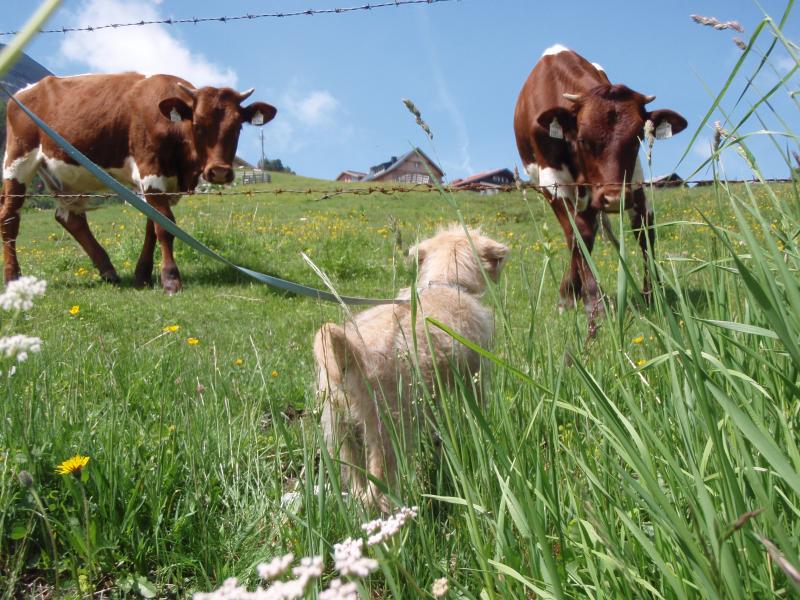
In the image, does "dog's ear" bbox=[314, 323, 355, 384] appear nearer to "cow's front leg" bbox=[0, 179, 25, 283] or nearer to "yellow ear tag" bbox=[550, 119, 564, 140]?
"yellow ear tag" bbox=[550, 119, 564, 140]

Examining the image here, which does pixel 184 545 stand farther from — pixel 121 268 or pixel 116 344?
pixel 121 268

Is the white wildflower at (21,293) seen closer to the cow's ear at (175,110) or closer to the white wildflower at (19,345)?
the white wildflower at (19,345)

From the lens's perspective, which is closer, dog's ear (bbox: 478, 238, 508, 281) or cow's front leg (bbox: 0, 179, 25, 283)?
dog's ear (bbox: 478, 238, 508, 281)

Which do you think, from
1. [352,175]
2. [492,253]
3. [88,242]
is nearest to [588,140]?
[492,253]

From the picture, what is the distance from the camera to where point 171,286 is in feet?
29.0

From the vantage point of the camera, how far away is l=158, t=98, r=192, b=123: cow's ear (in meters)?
8.93

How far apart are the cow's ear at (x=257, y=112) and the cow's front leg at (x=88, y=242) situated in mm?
2840

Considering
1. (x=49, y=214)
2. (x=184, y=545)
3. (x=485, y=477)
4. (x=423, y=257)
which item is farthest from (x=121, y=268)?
(x=49, y=214)

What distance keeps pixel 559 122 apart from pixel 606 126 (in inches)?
20.7

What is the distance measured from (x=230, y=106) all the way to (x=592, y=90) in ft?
15.0

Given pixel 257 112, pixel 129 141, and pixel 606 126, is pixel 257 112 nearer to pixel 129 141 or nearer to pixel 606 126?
pixel 129 141

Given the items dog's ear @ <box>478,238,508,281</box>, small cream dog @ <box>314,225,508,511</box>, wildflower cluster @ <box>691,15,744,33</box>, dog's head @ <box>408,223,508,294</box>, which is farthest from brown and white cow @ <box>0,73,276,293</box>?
wildflower cluster @ <box>691,15,744,33</box>

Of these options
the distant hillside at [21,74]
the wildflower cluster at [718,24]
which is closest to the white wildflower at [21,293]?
the distant hillside at [21,74]

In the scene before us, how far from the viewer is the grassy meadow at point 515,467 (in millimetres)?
1371
